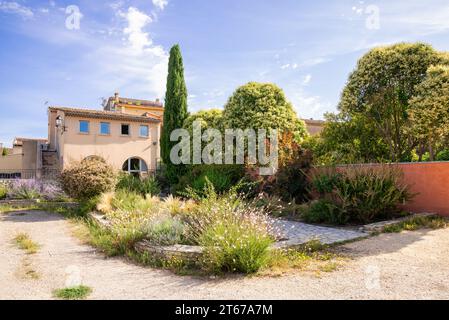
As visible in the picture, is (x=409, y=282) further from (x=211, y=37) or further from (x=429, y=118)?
(x=211, y=37)

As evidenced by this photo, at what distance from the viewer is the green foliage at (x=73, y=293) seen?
166 inches

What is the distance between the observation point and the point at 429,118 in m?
10.2

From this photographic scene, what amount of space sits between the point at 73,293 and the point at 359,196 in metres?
7.53

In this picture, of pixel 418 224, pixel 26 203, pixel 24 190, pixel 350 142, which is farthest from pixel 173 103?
pixel 418 224

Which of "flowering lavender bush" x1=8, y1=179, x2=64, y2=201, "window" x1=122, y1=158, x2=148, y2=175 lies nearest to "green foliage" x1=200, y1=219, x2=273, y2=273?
"flowering lavender bush" x1=8, y1=179, x2=64, y2=201

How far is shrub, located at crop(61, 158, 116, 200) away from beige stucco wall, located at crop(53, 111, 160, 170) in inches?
537

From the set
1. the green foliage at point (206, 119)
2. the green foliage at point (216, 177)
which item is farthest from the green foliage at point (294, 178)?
the green foliage at point (206, 119)

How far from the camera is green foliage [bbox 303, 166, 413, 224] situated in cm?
903

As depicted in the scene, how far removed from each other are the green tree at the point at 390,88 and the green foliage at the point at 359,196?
13.4ft

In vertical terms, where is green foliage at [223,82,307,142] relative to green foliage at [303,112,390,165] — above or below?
above

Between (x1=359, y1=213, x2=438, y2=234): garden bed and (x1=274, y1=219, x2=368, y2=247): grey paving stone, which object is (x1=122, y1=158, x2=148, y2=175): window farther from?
(x1=359, y1=213, x2=438, y2=234): garden bed

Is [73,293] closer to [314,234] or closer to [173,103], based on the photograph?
[314,234]

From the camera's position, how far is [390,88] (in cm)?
1278
